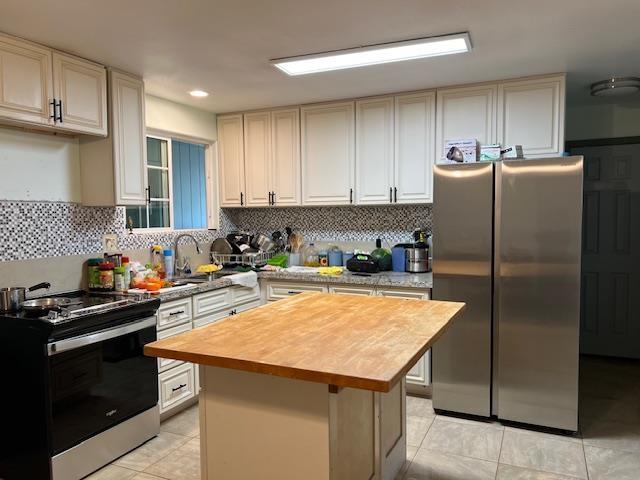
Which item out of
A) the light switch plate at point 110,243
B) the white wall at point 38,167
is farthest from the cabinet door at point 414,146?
the white wall at point 38,167

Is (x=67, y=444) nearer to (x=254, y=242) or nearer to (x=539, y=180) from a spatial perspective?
(x=254, y=242)

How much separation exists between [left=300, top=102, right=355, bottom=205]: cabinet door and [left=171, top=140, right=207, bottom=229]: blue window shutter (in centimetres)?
101

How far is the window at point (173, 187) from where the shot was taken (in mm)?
3836

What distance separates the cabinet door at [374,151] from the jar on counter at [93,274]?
6.75 ft

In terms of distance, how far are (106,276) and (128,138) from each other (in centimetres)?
93

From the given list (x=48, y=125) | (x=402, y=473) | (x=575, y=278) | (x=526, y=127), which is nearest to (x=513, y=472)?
(x=402, y=473)

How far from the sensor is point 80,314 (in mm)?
2373

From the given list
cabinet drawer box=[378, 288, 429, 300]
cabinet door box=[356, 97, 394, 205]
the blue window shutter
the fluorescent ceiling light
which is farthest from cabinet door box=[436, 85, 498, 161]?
the blue window shutter

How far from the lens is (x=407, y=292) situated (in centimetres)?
343

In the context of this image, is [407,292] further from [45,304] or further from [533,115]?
[45,304]

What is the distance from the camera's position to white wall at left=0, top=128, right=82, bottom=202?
273 centimetres

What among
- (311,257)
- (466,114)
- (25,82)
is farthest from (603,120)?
(25,82)

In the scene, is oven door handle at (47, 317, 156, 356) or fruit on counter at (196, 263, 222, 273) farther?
fruit on counter at (196, 263, 222, 273)

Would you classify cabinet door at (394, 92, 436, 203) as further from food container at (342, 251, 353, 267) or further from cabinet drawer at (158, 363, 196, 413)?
cabinet drawer at (158, 363, 196, 413)
